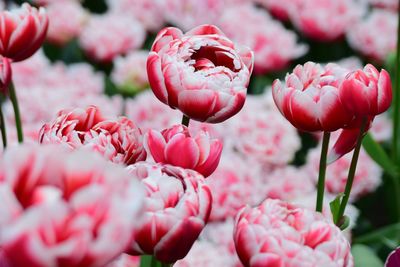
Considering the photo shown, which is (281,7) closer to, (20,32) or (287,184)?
(287,184)

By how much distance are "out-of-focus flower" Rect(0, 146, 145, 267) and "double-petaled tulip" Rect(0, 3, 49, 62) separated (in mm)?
234

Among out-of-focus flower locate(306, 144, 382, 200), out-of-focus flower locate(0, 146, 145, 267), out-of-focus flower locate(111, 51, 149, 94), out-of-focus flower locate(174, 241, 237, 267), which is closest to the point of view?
out-of-focus flower locate(0, 146, 145, 267)

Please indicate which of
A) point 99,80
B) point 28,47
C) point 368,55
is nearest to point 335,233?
point 28,47

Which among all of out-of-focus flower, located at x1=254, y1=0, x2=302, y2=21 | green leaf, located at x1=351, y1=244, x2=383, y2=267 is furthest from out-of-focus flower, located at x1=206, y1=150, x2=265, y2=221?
out-of-focus flower, located at x1=254, y1=0, x2=302, y2=21

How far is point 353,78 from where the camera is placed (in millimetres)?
398

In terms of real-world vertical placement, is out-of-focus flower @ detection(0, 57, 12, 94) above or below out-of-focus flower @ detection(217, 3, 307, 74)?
above

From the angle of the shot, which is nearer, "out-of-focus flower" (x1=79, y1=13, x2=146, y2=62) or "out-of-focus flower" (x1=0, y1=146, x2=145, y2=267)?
"out-of-focus flower" (x1=0, y1=146, x2=145, y2=267)

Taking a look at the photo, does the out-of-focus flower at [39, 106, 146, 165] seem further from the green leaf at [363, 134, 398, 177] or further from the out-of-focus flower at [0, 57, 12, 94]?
the green leaf at [363, 134, 398, 177]

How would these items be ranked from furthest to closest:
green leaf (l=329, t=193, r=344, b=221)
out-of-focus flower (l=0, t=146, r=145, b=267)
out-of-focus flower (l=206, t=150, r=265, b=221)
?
out-of-focus flower (l=206, t=150, r=265, b=221), green leaf (l=329, t=193, r=344, b=221), out-of-focus flower (l=0, t=146, r=145, b=267)

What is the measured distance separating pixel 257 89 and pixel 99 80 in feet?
0.75

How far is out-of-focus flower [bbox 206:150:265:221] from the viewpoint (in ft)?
2.54

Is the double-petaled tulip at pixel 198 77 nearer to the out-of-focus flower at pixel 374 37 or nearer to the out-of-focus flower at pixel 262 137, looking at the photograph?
the out-of-focus flower at pixel 262 137

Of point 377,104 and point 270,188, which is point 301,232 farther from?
point 270,188

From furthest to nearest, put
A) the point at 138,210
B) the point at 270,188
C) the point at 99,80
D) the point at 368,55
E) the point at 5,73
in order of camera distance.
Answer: the point at 368,55
the point at 99,80
the point at 270,188
the point at 5,73
the point at 138,210
